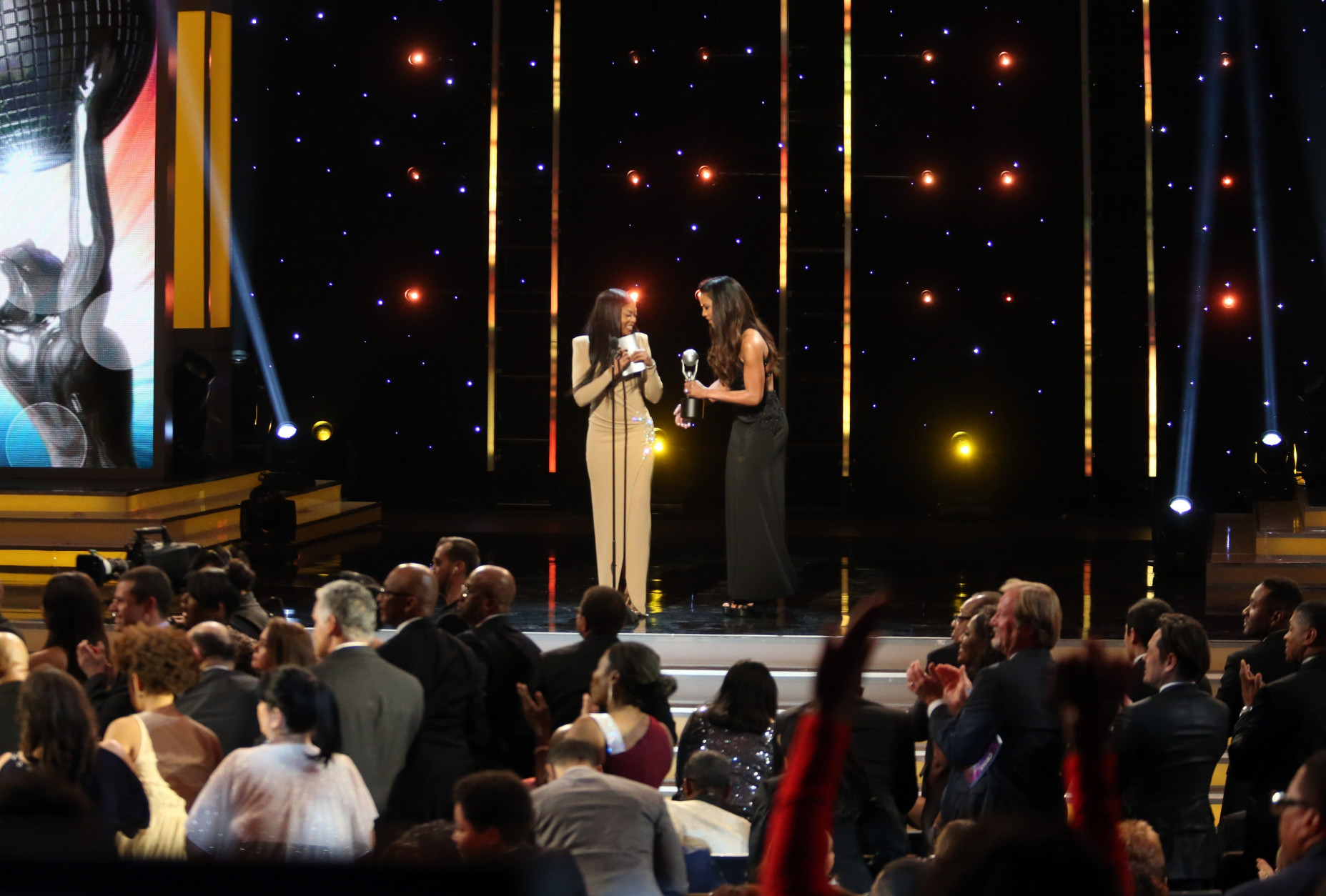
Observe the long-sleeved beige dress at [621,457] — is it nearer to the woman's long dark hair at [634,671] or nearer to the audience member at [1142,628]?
the audience member at [1142,628]

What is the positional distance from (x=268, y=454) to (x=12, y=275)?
6.57ft

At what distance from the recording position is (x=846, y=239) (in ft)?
36.4

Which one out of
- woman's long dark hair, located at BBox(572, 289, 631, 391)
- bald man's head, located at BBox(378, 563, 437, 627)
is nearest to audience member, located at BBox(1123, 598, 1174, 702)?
bald man's head, located at BBox(378, 563, 437, 627)

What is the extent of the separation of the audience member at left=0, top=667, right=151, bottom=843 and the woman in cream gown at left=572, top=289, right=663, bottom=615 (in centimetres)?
329

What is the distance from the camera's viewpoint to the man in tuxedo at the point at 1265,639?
412 centimetres

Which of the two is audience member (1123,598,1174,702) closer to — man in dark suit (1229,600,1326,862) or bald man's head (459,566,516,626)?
man in dark suit (1229,600,1326,862)

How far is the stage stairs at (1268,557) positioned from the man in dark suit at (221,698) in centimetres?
502

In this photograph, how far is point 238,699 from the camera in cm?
346

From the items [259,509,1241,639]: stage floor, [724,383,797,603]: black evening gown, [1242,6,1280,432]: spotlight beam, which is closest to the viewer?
[724,383,797,603]: black evening gown

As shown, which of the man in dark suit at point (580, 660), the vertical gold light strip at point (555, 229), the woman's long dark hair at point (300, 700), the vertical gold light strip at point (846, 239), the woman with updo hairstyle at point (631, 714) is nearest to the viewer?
the woman's long dark hair at point (300, 700)

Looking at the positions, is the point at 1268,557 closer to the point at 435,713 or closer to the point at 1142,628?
the point at 1142,628

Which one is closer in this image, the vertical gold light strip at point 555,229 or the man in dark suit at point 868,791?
the man in dark suit at point 868,791

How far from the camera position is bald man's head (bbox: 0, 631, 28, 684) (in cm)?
355

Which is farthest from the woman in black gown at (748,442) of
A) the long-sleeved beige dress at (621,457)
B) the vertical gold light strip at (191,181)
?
the vertical gold light strip at (191,181)
